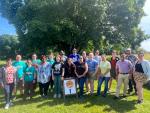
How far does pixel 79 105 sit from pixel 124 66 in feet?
9.49

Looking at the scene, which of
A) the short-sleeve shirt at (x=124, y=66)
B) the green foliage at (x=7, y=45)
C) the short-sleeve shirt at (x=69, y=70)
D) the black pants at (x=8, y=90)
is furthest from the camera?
the green foliage at (x=7, y=45)

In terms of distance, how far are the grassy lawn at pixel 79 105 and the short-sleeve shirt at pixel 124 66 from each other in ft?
4.80

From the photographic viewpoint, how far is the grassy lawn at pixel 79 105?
13.8 m

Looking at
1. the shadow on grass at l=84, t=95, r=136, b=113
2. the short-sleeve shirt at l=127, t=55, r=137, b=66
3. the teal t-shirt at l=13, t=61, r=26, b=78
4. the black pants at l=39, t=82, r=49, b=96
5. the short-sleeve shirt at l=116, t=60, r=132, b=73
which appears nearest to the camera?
the shadow on grass at l=84, t=95, r=136, b=113

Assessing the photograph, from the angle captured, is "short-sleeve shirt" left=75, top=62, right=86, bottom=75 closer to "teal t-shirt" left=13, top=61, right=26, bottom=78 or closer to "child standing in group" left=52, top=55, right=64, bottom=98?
"child standing in group" left=52, top=55, right=64, bottom=98

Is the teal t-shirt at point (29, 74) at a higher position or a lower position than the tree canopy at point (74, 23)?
lower

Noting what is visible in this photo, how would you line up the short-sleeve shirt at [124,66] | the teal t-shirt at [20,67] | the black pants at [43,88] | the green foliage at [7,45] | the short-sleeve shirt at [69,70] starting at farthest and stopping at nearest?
the green foliage at [7,45]
the black pants at [43,88]
the short-sleeve shirt at [69,70]
the teal t-shirt at [20,67]
the short-sleeve shirt at [124,66]

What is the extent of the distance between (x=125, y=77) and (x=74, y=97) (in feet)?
8.93

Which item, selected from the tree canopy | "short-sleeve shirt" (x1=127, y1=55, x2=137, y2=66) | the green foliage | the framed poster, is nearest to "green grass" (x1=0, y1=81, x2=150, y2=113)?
the framed poster

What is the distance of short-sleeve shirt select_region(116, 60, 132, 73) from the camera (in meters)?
15.2

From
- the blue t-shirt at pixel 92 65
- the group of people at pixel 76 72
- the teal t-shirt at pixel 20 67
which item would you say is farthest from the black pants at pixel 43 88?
the blue t-shirt at pixel 92 65

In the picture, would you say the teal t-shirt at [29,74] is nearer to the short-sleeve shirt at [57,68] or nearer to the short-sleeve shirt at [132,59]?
the short-sleeve shirt at [57,68]

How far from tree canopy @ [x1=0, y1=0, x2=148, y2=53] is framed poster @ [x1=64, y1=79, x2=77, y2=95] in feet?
40.7

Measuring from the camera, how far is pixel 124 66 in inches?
599
